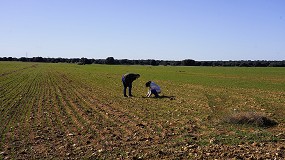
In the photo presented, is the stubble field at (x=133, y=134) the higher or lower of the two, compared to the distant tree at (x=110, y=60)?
higher

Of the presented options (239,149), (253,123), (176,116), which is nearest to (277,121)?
(253,123)

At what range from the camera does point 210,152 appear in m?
8.95

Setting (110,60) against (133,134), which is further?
(110,60)

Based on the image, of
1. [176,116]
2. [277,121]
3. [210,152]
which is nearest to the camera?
[210,152]

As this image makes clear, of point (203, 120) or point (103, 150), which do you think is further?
point (203, 120)

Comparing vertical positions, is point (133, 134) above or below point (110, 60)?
above

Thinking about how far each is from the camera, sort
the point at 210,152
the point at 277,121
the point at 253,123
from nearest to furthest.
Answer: the point at 210,152
the point at 253,123
the point at 277,121

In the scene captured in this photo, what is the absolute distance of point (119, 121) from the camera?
1434cm

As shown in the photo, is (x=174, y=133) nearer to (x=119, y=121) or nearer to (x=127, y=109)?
(x=119, y=121)

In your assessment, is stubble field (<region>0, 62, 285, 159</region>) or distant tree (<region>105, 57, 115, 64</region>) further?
distant tree (<region>105, 57, 115, 64</region>)

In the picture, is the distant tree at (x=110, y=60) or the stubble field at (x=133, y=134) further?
the distant tree at (x=110, y=60)

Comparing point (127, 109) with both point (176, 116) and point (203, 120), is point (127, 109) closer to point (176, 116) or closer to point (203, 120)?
point (176, 116)

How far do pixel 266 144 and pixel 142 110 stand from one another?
830 cm

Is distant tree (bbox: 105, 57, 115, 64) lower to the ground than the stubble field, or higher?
lower
